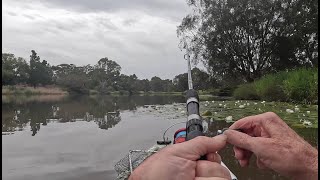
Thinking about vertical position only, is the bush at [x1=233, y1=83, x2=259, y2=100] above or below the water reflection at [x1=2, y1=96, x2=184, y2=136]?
above

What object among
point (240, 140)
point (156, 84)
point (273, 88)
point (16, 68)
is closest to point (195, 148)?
point (240, 140)

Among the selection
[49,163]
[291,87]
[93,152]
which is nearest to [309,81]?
[291,87]

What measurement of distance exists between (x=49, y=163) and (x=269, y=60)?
842 inches

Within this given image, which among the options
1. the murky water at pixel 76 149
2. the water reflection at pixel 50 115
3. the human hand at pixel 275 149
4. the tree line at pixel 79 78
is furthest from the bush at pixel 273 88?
the tree line at pixel 79 78

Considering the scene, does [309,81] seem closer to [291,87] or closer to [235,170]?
[291,87]

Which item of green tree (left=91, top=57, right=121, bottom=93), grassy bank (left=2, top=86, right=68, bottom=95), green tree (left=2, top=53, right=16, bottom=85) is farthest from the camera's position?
green tree (left=91, top=57, right=121, bottom=93)

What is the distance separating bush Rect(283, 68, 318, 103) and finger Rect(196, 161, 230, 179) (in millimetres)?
9904

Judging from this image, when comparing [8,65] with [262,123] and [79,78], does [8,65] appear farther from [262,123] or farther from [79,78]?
[262,123]

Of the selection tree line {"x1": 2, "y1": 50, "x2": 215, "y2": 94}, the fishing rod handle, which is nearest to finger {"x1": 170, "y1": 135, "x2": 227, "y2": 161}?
the fishing rod handle

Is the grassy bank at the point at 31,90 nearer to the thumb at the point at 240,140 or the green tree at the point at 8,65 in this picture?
the green tree at the point at 8,65

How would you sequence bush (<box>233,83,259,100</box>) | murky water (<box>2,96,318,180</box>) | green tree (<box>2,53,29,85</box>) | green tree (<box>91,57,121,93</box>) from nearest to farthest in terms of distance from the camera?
murky water (<box>2,96,318,180</box>)
bush (<box>233,83,259,100</box>)
green tree (<box>2,53,29,85</box>)
green tree (<box>91,57,121,93</box>)

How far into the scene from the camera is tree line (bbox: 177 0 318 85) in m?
21.5

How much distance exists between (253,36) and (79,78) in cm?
3970

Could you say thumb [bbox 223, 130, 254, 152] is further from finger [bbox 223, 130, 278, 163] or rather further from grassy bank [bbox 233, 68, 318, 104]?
grassy bank [bbox 233, 68, 318, 104]
